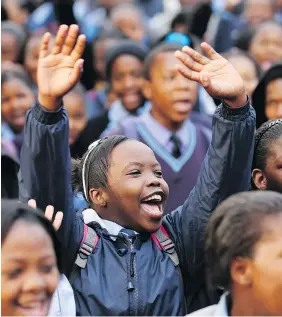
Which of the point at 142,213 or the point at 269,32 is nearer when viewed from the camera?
the point at 142,213

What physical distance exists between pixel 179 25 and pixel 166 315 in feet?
22.5

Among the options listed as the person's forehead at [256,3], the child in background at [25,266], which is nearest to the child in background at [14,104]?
the child in background at [25,266]

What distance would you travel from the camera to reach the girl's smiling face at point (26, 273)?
332 cm

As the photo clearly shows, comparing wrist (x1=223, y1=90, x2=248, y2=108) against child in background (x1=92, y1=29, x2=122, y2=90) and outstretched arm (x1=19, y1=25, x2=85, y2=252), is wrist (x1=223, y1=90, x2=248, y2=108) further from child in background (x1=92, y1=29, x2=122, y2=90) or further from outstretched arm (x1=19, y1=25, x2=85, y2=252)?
child in background (x1=92, y1=29, x2=122, y2=90)

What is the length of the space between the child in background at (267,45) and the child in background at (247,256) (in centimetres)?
626

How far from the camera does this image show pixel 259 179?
4.48 m

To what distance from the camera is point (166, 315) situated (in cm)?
389

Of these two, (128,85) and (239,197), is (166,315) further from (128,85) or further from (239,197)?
(128,85)

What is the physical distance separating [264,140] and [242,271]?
1.17 meters

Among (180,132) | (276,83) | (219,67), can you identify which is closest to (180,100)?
(180,132)

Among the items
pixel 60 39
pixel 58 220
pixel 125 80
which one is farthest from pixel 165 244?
pixel 125 80

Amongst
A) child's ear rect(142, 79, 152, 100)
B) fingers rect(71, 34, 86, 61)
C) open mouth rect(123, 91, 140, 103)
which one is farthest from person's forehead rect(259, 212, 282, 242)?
open mouth rect(123, 91, 140, 103)

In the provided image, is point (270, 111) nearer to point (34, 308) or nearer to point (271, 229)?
point (271, 229)

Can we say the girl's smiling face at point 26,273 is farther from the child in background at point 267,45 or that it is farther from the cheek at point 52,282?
the child in background at point 267,45
